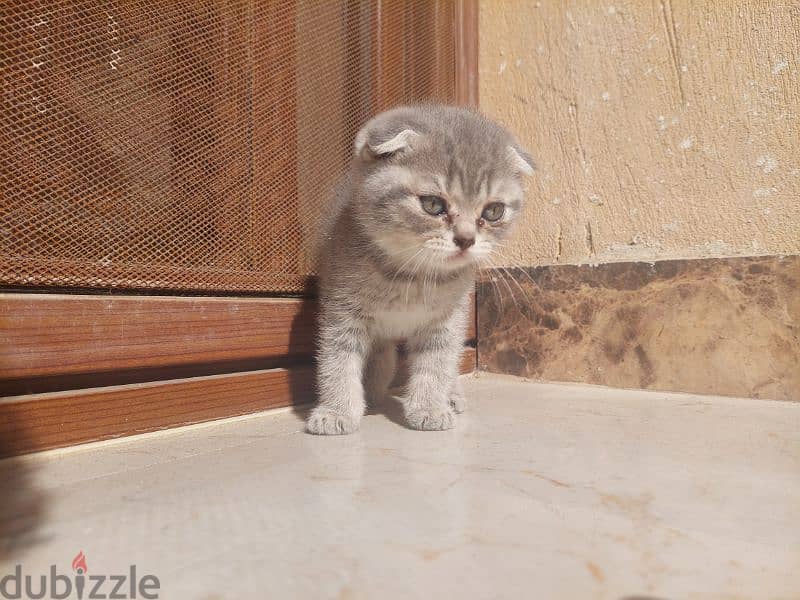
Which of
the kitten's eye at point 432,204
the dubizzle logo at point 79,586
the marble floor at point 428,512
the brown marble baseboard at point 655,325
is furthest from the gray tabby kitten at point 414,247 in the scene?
the dubizzle logo at point 79,586

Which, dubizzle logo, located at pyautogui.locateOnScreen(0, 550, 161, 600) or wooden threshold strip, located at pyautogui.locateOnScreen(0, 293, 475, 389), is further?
wooden threshold strip, located at pyautogui.locateOnScreen(0, 293, 475, 389)

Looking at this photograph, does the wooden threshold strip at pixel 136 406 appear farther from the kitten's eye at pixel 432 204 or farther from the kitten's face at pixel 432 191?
the kitten's eye at pixel 432 204

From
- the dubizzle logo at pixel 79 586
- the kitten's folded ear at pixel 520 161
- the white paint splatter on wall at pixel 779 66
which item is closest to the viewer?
the dubizzle logo at pixel 79 586

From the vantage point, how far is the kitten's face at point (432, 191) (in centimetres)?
117

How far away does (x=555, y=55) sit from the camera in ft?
6.15

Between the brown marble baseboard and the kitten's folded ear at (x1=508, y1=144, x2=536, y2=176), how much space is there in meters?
0.56

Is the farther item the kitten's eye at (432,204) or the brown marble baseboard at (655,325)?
the brown marble baseboard at (655,325)

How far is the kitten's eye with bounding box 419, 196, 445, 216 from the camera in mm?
1182

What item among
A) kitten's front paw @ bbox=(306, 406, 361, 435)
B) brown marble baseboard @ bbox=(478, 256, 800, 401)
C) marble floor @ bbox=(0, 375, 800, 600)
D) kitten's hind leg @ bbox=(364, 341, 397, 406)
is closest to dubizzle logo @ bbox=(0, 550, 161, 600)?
marble floor @ bbox=(0, 375, 800, 600)

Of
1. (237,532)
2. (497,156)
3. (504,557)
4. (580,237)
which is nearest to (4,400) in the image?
(237,532)

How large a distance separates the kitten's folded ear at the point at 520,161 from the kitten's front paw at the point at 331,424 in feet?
2.58

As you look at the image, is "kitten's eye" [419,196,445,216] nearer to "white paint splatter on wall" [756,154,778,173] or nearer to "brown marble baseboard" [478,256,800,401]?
"brown marble baseboard" [478,256,800,401]

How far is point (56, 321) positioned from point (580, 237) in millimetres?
1617

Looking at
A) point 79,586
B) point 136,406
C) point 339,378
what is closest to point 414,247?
point 339,378
